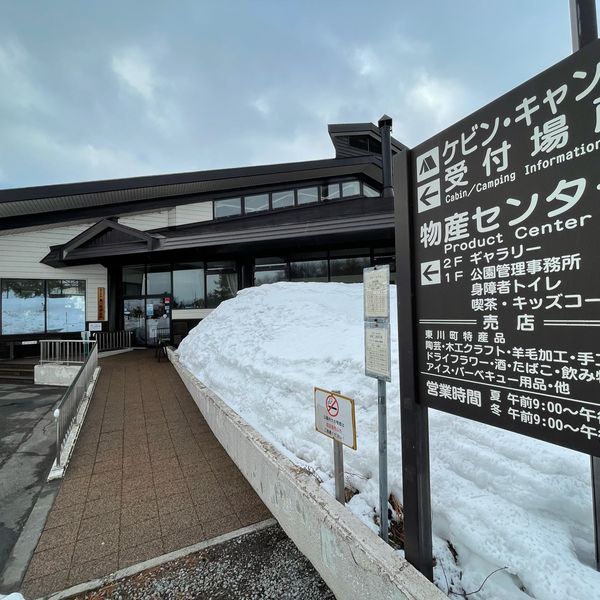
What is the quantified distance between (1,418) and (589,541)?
32.1 feet

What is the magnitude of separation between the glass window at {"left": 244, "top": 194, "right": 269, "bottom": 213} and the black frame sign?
1499cm

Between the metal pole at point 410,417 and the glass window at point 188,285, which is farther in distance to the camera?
the glass window at point 188,285

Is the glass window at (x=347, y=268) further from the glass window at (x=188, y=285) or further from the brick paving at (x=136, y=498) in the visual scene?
the brick paving at (x=136, y=498)

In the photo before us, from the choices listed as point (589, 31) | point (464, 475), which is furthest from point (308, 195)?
point (464, 475)

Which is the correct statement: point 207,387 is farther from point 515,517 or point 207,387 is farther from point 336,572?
point 515,517

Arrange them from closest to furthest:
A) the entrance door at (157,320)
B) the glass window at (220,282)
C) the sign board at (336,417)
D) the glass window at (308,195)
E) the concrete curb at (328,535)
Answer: the concrete curb at (328,535)
the sign board at (336,417)
the glass window at (220,282)
the entrance door at (157,320)
the glass window at (308,195)

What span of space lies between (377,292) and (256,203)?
1500 centimetres

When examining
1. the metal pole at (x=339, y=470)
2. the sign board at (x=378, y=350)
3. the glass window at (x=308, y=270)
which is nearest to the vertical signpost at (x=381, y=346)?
the sign board at (x=378, y=350)

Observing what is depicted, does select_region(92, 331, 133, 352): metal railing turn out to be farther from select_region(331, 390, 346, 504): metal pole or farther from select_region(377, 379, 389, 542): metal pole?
select_region(377, 379, 389, 542): metal pole

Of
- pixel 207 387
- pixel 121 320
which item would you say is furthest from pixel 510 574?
pixel 121 320

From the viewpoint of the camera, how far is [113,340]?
15.3 metres

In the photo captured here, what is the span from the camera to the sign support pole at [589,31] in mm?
2080

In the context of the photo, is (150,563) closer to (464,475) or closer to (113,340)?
(464,475)

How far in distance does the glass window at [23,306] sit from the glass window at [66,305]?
0.25m
